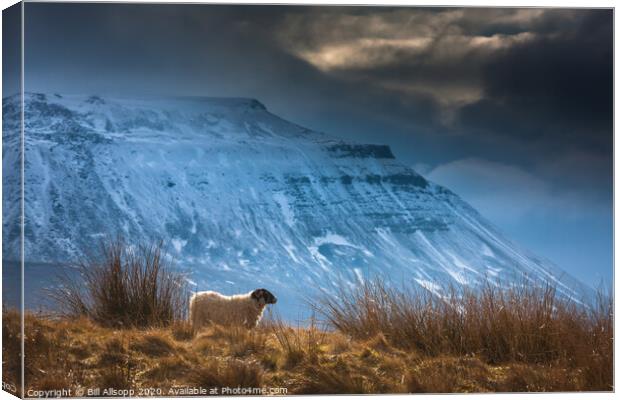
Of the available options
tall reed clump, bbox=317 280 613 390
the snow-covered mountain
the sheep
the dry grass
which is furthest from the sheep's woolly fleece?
tall reed clump, bbox=317 280 613 390

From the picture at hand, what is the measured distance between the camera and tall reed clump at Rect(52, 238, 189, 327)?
26.2 feet

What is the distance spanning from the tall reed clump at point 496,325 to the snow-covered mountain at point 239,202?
0.62 feet

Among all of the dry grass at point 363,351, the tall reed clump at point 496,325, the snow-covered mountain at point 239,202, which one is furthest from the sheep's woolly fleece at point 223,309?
the tall reed clump at point 496,325

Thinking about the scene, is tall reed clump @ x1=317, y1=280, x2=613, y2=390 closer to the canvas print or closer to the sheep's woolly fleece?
the canvas print

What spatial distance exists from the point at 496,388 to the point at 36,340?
3.47 m

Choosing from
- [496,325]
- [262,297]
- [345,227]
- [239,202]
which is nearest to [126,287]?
[262,297]

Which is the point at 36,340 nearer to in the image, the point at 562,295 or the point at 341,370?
the point at 341,370

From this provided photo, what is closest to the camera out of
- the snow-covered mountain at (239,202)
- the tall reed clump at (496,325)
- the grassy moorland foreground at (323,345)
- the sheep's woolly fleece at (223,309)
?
the grassy moorland foreground at (323,345)

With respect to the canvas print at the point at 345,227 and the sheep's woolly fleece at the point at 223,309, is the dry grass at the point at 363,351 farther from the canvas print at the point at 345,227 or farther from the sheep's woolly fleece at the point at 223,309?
the sheep's woolly fleece at the point at 223,309

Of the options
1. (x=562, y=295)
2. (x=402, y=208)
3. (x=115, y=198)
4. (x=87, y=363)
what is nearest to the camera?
(x=87, y=363)

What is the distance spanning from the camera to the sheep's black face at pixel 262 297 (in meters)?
8.56

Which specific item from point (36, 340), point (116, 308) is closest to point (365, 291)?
point (116, 308)

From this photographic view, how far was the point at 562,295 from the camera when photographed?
7758 mm

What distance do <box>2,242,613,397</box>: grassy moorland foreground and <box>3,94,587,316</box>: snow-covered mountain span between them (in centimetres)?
26
